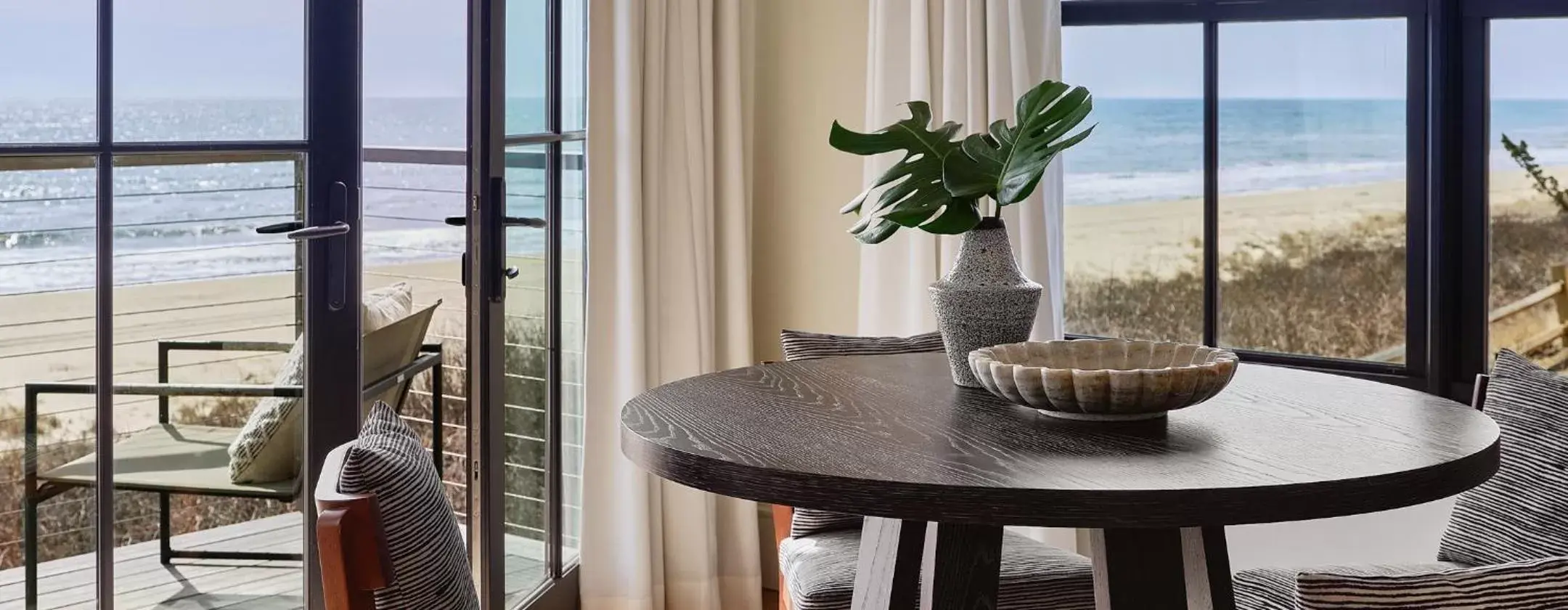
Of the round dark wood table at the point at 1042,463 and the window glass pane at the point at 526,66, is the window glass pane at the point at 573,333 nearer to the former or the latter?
the window glass pane at the point at 526,66

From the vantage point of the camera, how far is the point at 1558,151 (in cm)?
291

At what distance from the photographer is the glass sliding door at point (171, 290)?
1.70 metres

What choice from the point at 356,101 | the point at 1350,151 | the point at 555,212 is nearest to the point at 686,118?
the point at 555,212

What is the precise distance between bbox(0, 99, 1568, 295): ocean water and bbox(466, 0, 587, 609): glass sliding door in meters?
0.03

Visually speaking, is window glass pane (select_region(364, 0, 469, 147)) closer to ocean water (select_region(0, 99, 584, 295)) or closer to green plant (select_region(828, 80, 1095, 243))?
ocean water (select_region(0, 99, 584, 295))

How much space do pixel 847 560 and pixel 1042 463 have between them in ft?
3.04

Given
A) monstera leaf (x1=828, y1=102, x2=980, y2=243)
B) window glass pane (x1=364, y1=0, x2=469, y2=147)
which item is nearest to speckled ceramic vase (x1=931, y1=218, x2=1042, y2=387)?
monstera leaf (x1=828, y1=102, x2=980, y2=243)

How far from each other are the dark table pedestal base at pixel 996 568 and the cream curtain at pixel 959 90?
1.35m

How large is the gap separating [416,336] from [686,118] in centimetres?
91

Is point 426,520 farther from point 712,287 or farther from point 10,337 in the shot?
point 712,287

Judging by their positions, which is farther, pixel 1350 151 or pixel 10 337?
pixel 1350 151

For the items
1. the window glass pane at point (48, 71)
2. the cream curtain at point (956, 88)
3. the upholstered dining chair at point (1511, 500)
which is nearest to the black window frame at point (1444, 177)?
the cream curtain at point (956, 88)

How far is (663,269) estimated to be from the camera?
10.9ft

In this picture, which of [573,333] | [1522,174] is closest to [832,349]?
[573,333]
